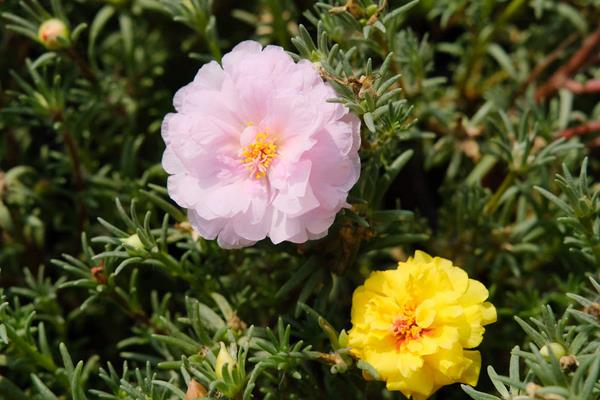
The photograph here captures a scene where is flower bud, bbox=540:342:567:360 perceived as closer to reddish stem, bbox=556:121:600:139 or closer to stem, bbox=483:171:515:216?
stem, bbox=483:171:515:216

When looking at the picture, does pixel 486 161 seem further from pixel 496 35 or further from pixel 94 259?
pixel 94 259

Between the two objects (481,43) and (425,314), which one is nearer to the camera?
(425,314)

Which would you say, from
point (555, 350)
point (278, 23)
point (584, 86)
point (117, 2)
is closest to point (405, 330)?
point (555, 350)

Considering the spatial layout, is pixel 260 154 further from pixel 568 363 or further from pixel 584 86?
pixel 584 86

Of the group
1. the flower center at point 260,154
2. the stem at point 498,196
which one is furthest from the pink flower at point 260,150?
the stem at point 498,196

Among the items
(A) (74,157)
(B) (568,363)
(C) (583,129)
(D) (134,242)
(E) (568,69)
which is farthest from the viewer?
(E) (568,69)

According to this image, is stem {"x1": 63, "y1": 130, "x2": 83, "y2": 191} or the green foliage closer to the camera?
the green foliage

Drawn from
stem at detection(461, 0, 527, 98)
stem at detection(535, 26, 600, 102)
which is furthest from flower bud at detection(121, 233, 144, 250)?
stem at detection(535, 26, 600, 102)
